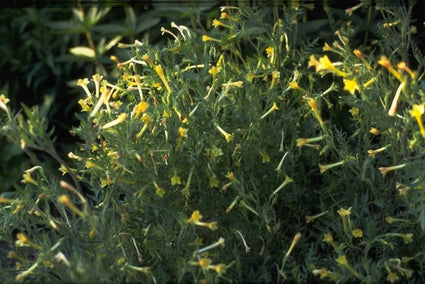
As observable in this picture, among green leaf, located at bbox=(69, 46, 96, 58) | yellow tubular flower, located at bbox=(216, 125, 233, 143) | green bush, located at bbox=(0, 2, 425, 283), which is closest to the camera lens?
green bush, located at bbox=(0, 2, 425, 283)

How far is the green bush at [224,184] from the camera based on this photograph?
192 centimetres

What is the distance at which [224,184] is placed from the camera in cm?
216

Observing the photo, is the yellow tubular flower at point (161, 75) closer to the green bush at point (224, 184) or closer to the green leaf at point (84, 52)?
the green bush at point (224, 184)

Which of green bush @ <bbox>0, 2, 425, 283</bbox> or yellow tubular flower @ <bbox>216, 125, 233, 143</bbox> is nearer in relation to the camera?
green bush @ <bbox>0, 2, 425, 283</bbox>

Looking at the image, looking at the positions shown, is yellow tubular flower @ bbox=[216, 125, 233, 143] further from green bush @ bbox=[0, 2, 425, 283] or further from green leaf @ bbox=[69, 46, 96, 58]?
green leaf @ bbox=[69, 46, 96, 58]

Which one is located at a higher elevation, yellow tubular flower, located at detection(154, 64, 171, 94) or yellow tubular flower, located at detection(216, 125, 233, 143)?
yellow tubular flower, located at detection(154, 64, 171, 94)

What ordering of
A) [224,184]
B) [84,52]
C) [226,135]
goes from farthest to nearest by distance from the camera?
1. [84,52]
2. [224,184]
3. [226,135]

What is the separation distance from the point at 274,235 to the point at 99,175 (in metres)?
0.56

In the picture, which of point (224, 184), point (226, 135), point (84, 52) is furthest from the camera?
point (84, 52)

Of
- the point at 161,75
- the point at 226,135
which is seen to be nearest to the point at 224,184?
the point at 226,135

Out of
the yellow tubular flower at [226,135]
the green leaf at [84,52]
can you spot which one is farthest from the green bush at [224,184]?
the green leaf at [84,52]

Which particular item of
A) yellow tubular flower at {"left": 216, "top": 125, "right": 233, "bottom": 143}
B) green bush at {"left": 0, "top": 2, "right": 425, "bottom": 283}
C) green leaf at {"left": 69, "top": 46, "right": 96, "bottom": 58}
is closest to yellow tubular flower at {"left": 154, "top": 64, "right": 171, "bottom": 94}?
green bush at {"left": 0, "top": 2, "right": 425, "bottom": 283}

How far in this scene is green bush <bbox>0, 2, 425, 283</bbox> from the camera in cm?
192

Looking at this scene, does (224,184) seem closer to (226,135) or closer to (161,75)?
(226,135)
